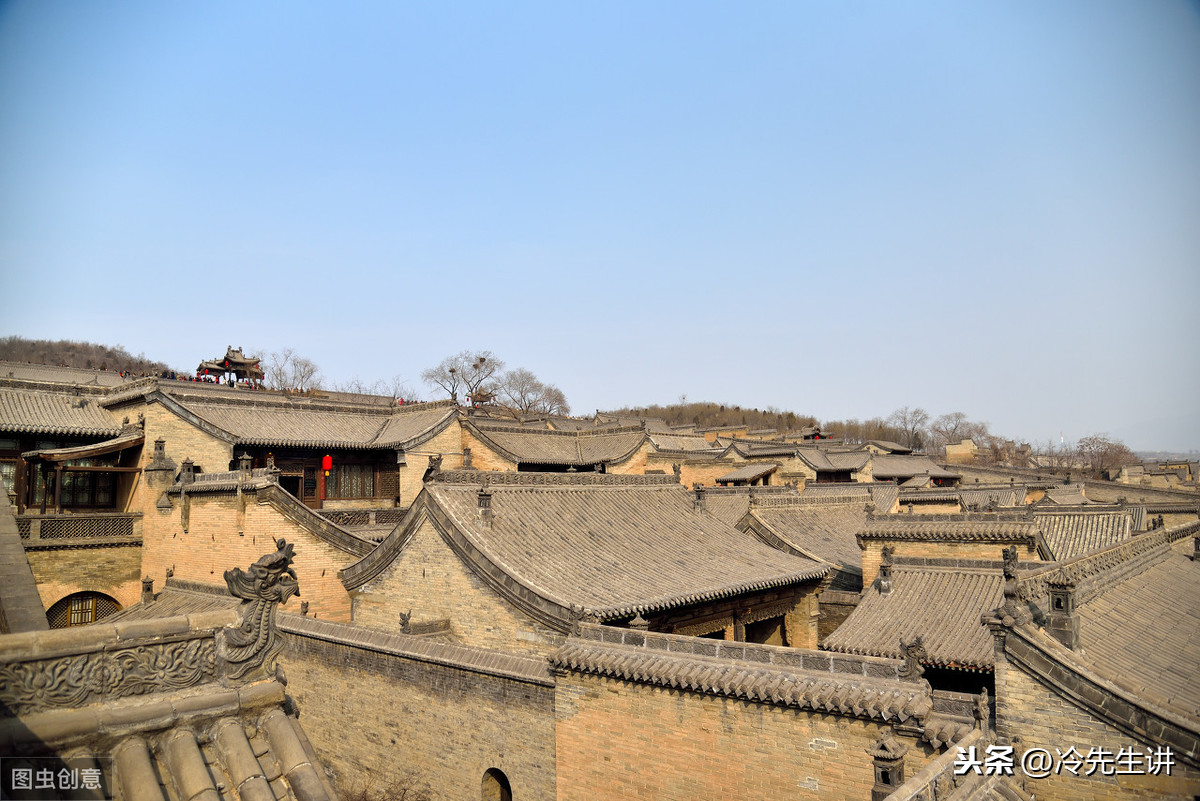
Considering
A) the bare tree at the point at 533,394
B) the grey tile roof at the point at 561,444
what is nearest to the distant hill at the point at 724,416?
the bare tree at the point at 533,394

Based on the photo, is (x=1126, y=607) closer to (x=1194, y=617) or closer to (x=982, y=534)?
(x=1194, y=617)

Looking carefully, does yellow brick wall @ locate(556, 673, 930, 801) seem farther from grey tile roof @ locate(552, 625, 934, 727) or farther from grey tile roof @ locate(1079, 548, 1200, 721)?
grey tile roof @ locate(1079, 548, 1200, 721)

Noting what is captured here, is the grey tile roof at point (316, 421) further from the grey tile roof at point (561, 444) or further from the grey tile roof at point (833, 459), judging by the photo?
the grey tile roof at point (833, 459)

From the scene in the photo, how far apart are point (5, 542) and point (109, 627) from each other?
3.97m

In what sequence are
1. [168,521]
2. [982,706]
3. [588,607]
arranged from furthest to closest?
[168,521]
[588,607]
[982,706]

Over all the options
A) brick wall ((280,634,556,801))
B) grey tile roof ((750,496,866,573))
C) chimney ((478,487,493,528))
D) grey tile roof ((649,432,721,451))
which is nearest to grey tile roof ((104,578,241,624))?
brick wall ((280,634,556,801))

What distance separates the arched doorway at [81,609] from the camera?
78.9ft

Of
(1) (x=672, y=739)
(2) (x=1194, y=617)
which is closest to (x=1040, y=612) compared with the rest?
(1) (x=672, y=739)

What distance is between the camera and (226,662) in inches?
211

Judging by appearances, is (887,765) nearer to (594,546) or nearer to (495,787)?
(495,787)

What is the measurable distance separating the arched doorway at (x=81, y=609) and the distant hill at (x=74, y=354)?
58.2 meters

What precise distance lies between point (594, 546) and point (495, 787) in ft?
17.4

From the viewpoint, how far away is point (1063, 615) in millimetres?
9445

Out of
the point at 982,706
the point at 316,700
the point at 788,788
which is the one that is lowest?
the point at 316,700
